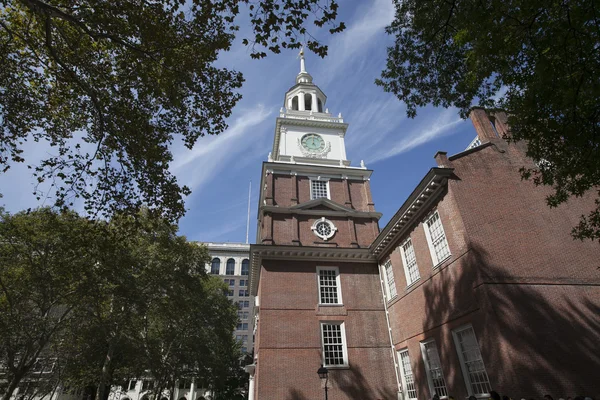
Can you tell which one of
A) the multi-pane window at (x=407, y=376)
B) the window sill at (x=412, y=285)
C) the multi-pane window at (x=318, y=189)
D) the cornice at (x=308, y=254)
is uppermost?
the multi-pane window at (x=318, y=189)

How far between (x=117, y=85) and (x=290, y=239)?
1417cm

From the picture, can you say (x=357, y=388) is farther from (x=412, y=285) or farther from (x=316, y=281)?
(x=412, y=285)

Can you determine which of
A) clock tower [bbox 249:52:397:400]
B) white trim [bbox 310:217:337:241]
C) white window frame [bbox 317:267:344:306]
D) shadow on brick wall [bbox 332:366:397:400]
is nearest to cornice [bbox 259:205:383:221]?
clock tower [bbox 249:52:397:400]

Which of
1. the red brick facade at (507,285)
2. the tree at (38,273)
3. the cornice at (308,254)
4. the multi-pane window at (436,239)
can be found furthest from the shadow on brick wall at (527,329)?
the tree at (38,273)

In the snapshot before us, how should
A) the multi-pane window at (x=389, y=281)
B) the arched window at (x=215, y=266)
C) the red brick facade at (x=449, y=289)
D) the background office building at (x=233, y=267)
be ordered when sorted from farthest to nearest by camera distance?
1. the arched window at (x=215, y=266)
2. the background office building at (x=233, y=267)
3. the multi-pane window at (x=389, y=281)
4. the red brick facade at (x=449, y=289)

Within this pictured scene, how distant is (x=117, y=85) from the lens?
9.87 m

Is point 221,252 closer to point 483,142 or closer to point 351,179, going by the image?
→ point 351,179

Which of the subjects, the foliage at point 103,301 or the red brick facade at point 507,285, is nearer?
the red brick facade at point 507,285

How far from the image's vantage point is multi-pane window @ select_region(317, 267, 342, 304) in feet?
66.8

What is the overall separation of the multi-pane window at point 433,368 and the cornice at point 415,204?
563 cm

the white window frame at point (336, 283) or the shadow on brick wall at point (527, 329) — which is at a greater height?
the white window frame at point (336, 283)

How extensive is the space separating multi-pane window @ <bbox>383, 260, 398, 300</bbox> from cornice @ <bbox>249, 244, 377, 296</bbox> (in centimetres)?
127

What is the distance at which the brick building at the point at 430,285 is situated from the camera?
37.8 feet

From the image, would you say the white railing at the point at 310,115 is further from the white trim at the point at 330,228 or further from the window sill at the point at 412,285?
the window sill at the point at 412,285
